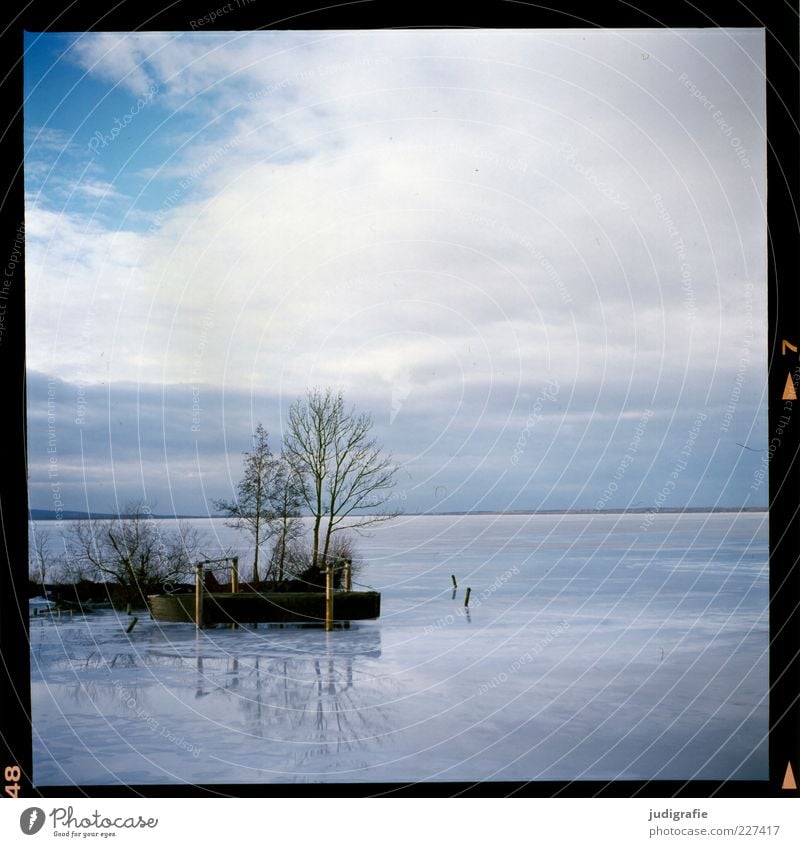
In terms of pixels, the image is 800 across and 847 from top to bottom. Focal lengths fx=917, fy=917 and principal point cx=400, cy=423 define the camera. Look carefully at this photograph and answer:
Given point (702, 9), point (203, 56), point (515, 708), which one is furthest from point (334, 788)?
point (203, 56)

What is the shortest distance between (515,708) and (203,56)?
9.17 m

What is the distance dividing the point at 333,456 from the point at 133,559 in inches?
236

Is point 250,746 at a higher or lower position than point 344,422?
lower

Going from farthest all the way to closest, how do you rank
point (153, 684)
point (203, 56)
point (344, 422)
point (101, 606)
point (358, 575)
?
point (358, 575) < point (344, 422) < point (101, 606) < point (153, 684) < point (203, 56)

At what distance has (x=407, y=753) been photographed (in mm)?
9359

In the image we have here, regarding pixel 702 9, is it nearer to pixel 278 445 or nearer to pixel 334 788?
pixel 334 788

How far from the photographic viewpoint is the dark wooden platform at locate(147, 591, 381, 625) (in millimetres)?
19234

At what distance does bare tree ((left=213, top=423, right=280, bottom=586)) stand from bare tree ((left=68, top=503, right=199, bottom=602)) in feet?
6.12

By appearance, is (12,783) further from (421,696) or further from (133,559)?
(133,559)

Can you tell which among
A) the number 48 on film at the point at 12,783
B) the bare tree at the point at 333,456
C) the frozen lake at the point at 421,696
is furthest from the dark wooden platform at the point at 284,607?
the number 48 on film at the point at 12,783

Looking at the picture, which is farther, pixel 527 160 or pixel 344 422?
pixel 344 422

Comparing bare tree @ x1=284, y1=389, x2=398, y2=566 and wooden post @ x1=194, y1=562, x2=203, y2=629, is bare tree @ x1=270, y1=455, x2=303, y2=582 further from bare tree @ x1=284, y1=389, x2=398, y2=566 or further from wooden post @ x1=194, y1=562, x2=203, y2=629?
wooden post @ x1=194, y1=562, x2=203, y2=629

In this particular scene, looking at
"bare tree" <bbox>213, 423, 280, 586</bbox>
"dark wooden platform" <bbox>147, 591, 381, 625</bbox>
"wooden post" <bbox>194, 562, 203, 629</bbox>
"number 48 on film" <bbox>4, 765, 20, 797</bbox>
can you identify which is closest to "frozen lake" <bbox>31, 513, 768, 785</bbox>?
"wooden post" <bbox>194, 562, 203, 629</bbox>

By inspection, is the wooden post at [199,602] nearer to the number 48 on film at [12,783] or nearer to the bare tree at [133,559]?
the bare tree at [133,559]
